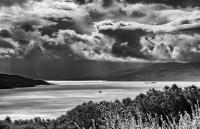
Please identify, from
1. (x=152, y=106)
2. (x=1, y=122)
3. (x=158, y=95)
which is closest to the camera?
(x=1, y=122)

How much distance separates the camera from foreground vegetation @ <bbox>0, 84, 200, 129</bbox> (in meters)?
20.0

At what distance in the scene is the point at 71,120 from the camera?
20.9m

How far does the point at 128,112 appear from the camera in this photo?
2178 centimetres

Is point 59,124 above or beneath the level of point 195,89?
beneath

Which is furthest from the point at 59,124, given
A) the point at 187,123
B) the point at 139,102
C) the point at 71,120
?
the point at 187,123

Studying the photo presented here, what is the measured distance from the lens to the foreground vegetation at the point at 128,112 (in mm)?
20016

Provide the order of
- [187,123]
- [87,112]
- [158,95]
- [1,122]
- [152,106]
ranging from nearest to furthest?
[187,123], [1,122], [87,112], [152,106], [158,95]

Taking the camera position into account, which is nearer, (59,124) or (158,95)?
(59,124)

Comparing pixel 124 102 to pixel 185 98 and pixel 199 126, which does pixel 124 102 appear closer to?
pixel 185 98

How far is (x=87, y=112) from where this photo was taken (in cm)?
2150

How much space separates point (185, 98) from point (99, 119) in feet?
23.2

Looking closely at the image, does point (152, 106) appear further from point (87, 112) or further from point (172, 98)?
point (87, 112)

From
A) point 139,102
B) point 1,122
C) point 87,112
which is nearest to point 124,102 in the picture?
point 139,102

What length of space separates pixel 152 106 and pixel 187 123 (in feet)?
38.4
